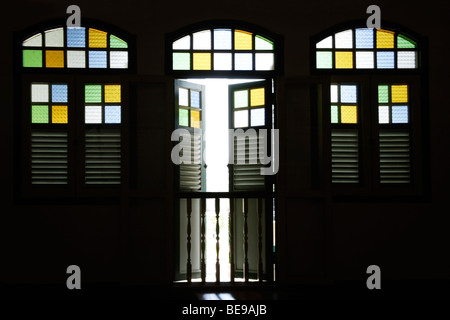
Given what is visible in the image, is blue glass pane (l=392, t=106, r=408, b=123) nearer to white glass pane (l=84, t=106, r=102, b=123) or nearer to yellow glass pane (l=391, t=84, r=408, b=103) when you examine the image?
yellow glass pane (l=391, t=84, r=408, b=103)

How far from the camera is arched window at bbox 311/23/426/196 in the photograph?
18.1ft

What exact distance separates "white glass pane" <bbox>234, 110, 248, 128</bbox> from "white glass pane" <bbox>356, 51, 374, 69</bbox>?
1323mm

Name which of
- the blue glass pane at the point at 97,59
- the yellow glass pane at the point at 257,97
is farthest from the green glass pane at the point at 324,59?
the blue glass pane at the point at 97,59

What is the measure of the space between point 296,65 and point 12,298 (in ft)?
11.8

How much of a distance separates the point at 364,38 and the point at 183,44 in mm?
1957

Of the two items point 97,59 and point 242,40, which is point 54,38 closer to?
point 97,59

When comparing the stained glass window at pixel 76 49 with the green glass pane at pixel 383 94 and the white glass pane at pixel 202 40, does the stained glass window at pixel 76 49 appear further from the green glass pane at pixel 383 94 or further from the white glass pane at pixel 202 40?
the green glass pane at pixel 383 94

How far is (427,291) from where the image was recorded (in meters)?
4.98

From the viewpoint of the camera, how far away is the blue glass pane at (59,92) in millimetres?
5422

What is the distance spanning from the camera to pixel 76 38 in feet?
18.0

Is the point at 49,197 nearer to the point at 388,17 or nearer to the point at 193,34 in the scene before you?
the point at 193,34

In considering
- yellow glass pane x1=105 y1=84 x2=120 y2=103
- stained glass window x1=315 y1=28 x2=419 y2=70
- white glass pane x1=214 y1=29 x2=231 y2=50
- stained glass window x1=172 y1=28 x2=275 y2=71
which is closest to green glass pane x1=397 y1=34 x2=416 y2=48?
stained glass window x1=315 y1=28 x2=419 y2=70

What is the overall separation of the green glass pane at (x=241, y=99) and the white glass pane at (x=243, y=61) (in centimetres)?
32

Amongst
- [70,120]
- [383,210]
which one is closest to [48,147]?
[70,120]
